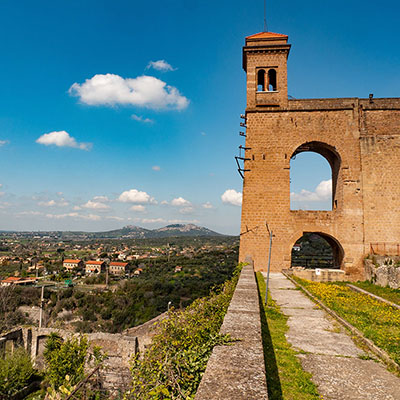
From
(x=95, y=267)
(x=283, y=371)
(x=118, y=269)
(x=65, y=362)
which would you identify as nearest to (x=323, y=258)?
(x=65, y=362)

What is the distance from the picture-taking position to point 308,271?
1395cm

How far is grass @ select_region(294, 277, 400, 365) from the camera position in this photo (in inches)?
184

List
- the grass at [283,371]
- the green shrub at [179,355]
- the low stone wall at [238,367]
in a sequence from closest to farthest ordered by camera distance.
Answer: the low stone wall at [238,367] → the green shrub at [179,355] → the grass at [283,371]

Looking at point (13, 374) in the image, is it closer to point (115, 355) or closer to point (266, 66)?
point (115, 355)

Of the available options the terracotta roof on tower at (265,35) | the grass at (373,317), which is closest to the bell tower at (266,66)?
the terracotta roof on tower at (265,35)

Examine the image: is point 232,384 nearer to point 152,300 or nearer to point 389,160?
point 389,160

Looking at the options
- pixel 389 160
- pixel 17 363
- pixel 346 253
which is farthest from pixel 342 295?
pixel 17 363

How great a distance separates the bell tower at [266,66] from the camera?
16.1 metres

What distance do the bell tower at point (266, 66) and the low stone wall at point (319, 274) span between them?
919cm

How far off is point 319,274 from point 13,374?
1600 cm

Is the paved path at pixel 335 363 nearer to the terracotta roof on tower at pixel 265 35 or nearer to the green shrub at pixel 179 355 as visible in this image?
the green shrub at pixel 179 355

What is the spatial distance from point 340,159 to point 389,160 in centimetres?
242

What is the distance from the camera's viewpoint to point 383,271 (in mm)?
12523

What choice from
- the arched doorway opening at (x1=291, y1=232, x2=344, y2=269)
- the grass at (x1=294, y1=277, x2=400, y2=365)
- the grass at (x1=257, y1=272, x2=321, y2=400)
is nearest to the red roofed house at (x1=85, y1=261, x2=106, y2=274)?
the arched doorway opening at (x1=291, y1=232, x2=344, y2=269)
